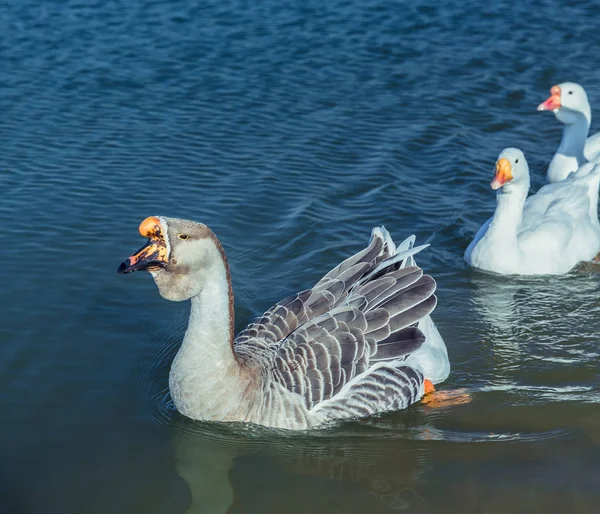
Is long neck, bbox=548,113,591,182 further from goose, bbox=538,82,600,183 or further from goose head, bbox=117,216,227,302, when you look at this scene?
goose head, bbox=117,216,227,302

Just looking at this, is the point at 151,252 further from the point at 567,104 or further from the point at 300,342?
the point at 567,104

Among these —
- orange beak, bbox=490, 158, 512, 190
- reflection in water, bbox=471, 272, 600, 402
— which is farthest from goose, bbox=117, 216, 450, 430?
orange beak, bbox=490, 158, 512, 190

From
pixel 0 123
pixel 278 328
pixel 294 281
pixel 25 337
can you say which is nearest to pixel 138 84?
pixel 0 123

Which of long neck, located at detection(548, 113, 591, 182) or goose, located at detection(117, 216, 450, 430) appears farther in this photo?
long neck, located at detection(548, 113, 591, 182)

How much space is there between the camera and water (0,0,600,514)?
269 inches

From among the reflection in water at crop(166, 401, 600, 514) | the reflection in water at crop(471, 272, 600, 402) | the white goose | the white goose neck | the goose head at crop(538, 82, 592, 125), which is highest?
the goose head at crop(538, 82, 592, 125)

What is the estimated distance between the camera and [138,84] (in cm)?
1392

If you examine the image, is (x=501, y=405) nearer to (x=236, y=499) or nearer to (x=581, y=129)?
(x=236, y=499)

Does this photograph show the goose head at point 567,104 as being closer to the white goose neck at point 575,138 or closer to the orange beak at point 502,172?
the white goose neck at point 575,138

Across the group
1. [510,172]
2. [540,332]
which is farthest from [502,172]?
[540,332]

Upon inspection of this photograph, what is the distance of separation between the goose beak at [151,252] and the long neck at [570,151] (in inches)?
280

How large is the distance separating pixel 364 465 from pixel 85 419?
2207mm

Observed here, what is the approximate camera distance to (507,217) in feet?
33.1

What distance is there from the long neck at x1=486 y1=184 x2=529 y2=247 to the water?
454 millimetres
